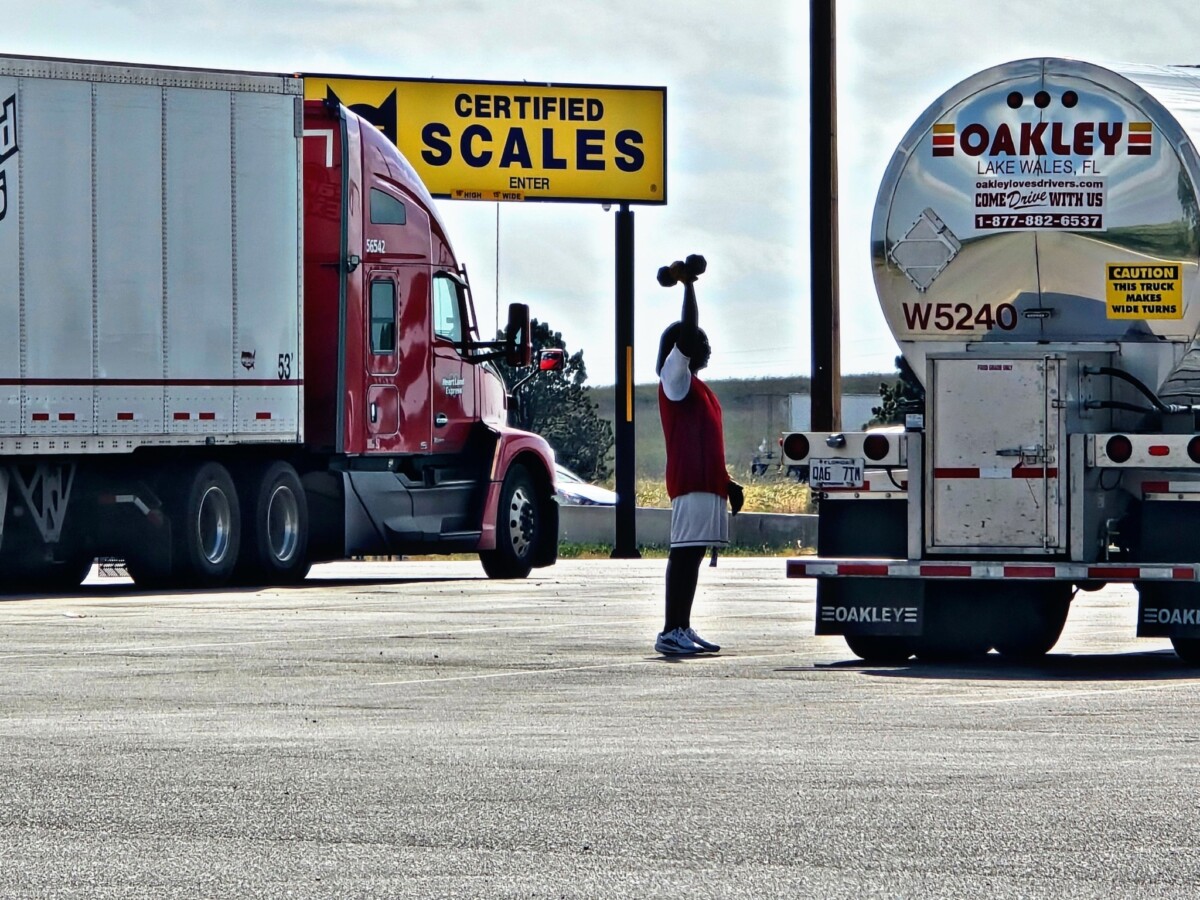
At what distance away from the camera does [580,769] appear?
819 cm

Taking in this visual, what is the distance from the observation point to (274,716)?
32.2 ft

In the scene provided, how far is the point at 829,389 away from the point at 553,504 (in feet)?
10.0

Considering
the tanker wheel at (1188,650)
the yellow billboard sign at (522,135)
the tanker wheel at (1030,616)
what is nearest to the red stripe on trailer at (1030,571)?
the tanker wheel at (1030,616)

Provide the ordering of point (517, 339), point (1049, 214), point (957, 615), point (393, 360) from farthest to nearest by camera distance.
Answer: point (517, 339) → point (393, 360) → point (1049, 214) → point (957, 615)

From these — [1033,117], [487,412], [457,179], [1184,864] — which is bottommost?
[1184,864]

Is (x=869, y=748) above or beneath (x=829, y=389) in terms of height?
beneath

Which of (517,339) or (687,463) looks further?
(517,339)

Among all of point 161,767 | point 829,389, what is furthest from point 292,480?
point 161,767

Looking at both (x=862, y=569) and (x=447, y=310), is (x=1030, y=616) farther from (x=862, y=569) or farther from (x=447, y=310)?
(x=447, y=310)

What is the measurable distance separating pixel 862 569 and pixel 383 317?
9.45 m

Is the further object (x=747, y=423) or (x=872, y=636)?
(x=747, y=423)

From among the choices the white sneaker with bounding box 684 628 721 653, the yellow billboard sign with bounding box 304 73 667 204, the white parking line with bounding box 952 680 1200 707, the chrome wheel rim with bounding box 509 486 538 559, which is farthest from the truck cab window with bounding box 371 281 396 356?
the yellow billboard sign with bounding box 304 73 667 204

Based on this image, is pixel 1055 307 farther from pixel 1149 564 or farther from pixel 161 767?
pixel 161 767

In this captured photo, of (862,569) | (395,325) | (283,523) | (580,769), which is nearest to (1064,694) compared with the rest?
(862,569)
